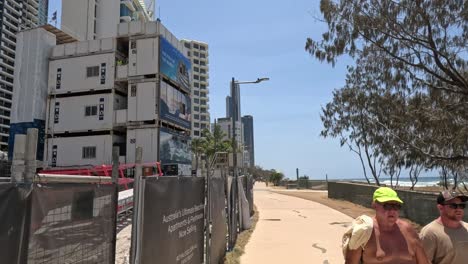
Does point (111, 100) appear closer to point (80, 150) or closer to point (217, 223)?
point (80, 150)

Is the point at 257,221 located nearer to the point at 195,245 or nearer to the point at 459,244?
the point at 195,245

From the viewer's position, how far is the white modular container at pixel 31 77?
166 ft

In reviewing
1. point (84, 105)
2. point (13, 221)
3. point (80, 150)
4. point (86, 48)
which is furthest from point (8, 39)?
point (13, 221)

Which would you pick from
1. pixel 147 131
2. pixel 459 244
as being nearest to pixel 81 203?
pixel 459 244

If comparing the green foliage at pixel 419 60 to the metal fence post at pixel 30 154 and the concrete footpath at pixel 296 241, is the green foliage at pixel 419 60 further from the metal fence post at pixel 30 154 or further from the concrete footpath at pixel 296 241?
the metal fence post at pixel 30 154

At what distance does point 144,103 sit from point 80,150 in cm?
825

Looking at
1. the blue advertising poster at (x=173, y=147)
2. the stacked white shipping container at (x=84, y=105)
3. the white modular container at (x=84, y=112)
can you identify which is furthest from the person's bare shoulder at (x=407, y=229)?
the white modular container at (x=84, y=112)

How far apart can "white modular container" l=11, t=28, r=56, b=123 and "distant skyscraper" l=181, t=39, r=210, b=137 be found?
283 feet

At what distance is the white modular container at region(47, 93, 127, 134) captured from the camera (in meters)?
48.5

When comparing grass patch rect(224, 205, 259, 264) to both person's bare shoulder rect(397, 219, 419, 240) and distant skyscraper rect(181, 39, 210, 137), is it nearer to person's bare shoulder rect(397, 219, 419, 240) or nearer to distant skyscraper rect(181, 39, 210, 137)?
person's bare shoulder rect(397, 219, 419, 240)

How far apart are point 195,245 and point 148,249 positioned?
246 centimetres

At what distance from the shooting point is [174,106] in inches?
2048

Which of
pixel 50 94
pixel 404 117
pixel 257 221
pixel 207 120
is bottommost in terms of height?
pixel 257 221

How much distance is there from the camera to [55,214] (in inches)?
106
